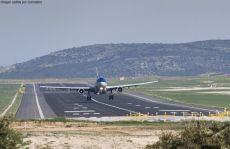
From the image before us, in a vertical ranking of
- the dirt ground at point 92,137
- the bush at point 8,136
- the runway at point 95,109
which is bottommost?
the runway at point 95,109

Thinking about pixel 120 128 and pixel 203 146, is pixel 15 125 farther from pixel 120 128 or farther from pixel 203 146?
pixel 203 146

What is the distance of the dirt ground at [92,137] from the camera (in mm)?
45250

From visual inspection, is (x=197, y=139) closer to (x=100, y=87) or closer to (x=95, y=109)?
(x=95, y=109)

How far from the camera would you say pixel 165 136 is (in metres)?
29.4

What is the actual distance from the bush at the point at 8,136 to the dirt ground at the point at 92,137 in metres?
2.70

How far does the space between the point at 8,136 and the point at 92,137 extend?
1909 centimetres

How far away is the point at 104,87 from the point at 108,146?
77830mm

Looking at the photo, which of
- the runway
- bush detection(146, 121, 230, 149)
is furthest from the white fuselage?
bush detection(146, 121, 230, 149)

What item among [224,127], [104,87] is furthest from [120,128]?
[104,87]

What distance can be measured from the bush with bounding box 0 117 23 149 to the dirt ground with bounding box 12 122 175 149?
270cm

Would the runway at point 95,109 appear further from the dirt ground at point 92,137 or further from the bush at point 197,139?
the bush at point 197,139

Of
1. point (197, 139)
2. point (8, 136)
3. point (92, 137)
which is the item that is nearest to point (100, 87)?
point (92, 137)

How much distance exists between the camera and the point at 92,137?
5075 centimetres

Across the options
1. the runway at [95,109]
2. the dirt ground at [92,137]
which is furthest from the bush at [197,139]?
the runway at [95,109]
